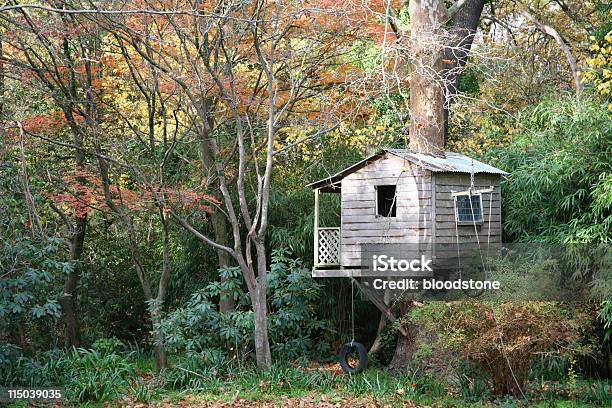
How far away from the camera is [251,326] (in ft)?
29.5

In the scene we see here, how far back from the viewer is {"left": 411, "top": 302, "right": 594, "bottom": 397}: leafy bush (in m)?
6.95

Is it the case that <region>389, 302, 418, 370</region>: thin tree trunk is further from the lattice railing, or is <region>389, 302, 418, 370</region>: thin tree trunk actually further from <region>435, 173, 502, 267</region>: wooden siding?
<region>435, 173, 502, 267</region>: wooden siding

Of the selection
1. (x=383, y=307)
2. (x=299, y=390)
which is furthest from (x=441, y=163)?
(x=299, y=390)

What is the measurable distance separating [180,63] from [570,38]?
8.93 metres

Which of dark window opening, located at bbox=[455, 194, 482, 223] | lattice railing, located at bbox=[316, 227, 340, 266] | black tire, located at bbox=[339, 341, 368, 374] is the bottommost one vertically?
black tire, located at bbox=[339, 341, 368, 374]

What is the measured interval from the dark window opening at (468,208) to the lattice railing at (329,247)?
1.45 m

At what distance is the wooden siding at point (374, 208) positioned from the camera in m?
7.83

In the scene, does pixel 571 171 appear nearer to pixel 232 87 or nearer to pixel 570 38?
pixel 232 87

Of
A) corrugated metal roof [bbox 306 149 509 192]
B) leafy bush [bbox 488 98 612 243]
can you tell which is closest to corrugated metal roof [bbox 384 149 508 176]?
corrugated metal roof [bbox 306 149 509 192]

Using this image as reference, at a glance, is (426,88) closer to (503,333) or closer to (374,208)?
(374,208)

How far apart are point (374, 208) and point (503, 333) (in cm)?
201

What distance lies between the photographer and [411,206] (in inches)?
311

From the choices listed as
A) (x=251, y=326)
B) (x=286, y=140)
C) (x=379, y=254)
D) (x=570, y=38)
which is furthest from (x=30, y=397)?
(x=570, y=38)

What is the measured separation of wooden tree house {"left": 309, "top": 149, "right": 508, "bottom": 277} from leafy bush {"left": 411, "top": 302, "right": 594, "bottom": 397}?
95 centimetres
